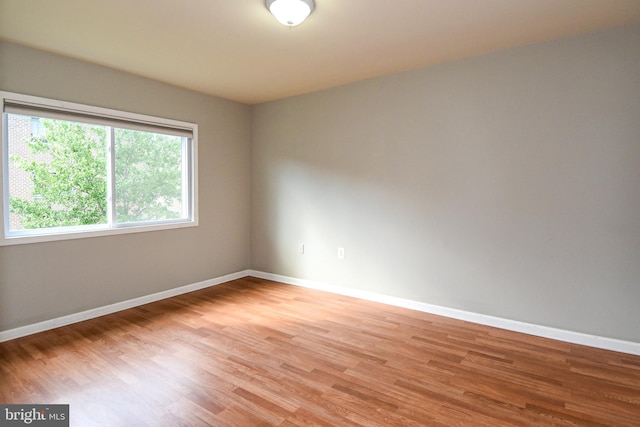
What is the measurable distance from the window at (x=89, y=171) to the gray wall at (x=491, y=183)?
1481 millimetres

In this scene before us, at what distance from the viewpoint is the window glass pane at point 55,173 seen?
109 inches

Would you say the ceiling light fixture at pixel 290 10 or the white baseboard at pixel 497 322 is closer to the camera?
the ceiling light fixture at pixel 290 10

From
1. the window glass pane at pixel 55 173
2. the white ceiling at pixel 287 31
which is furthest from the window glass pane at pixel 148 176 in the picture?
the white ceiling at pixel 287 31

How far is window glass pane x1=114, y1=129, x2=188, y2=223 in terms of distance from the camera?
3.41m

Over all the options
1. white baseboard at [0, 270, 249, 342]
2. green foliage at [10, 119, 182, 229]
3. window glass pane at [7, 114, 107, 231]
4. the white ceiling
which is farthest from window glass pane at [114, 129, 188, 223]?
white baseboard at [0, 270, 249, 342]

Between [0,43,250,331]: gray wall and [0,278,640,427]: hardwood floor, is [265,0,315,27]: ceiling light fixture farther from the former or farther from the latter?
[0,278,640,427]: hardwood floor

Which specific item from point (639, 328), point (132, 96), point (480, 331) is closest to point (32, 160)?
point (132, 96)

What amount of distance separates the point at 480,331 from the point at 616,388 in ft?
3.09

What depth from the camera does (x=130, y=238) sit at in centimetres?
347

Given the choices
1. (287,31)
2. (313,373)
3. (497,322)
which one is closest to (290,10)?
(287,31)

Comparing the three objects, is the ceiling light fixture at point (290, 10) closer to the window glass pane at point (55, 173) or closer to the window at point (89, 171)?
the window at point (89, 171)

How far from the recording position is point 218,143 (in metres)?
4.29

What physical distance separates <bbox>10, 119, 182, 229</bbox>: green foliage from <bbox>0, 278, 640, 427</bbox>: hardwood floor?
1027mm

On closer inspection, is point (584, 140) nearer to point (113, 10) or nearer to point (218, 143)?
point (113, 10)
